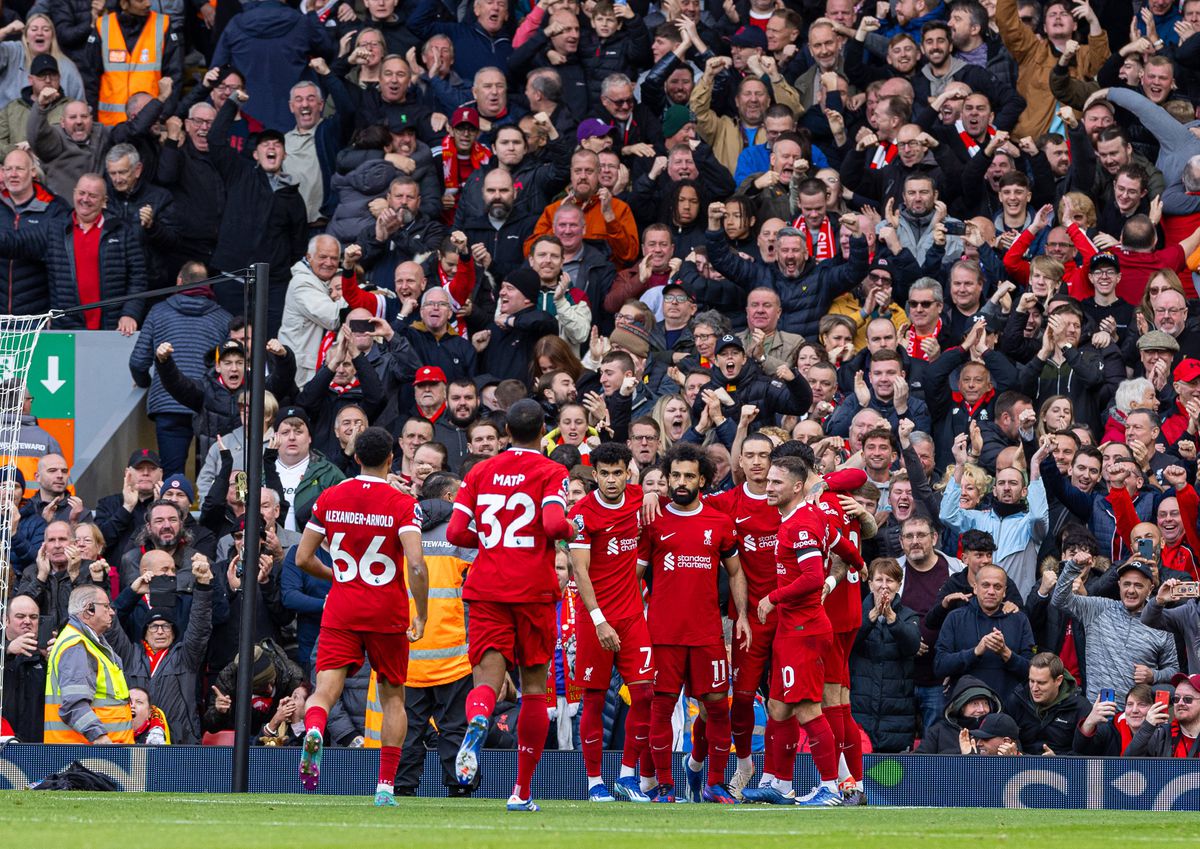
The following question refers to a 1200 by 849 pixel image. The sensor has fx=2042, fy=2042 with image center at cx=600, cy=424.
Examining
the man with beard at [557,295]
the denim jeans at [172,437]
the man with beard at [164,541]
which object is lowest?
the man with beard at [164,541]

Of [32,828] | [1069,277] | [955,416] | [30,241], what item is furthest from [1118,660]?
[30,241]

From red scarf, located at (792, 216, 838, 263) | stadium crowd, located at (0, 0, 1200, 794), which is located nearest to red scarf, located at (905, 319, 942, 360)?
stadium crowd, located at (0, 0, 1200, 794)

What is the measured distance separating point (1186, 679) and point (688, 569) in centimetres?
352

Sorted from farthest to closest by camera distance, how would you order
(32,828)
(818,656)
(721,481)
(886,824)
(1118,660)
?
(721,481) < (1118,660) < (818,656) < (886,824) < (32,828)

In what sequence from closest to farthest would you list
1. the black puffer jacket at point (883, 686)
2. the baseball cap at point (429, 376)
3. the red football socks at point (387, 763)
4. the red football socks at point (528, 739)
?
the red football socks at point (528, 739) < the red football socks at point (387, 763) < the black puffer jacket at point (883, 686) < the baseball cap at point (429, 376)

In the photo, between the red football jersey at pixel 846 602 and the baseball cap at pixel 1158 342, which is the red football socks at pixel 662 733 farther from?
the baseball cap at pixel 1158 342

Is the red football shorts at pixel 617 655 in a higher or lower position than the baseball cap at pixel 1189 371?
lower

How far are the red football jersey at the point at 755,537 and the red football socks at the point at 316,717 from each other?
3223 mm

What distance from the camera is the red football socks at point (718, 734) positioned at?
42.3ft

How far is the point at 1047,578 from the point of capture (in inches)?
594

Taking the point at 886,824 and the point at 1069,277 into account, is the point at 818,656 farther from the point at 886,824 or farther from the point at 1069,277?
the point at 1069,277

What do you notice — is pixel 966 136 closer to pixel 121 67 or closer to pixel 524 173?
pixel 524 173

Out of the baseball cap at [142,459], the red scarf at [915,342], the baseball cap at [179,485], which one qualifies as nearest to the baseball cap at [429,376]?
the baseball cap at [179,485]

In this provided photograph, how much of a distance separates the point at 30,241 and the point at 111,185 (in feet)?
3.54
